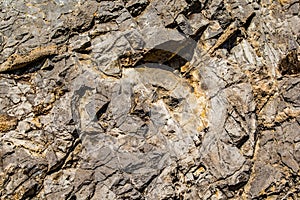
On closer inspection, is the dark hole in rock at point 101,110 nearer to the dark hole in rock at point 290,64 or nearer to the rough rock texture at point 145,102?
the rough rock texture at point 145,102

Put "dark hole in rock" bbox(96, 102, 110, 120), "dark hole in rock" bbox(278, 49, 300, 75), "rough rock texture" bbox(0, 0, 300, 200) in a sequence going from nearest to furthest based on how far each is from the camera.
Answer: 1. "rough rock texture" bbox(0, 0, 300, 200)
2. "dark hole in rock" bbox(96, 102, 110, 120)
3. "dark hole in rock" bbox(278, 49, 300, 75)

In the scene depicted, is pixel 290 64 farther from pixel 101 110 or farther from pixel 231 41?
pixel 101 110

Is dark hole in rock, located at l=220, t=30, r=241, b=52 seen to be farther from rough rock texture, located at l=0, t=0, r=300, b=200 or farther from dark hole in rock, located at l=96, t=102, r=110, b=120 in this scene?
dark hole in rock, located at l=96, t=102, r=110, b=120

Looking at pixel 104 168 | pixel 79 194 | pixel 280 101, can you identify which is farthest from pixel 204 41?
pixel 79 194

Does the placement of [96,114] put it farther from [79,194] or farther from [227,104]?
[227,104]

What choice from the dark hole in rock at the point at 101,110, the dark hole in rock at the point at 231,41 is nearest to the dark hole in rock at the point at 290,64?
the dark hole in rock at the point at 231,41

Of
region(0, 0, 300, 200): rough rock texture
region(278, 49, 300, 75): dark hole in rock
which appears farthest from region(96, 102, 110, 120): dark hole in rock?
region(278, 49, 300, 75): dark hole in rock
